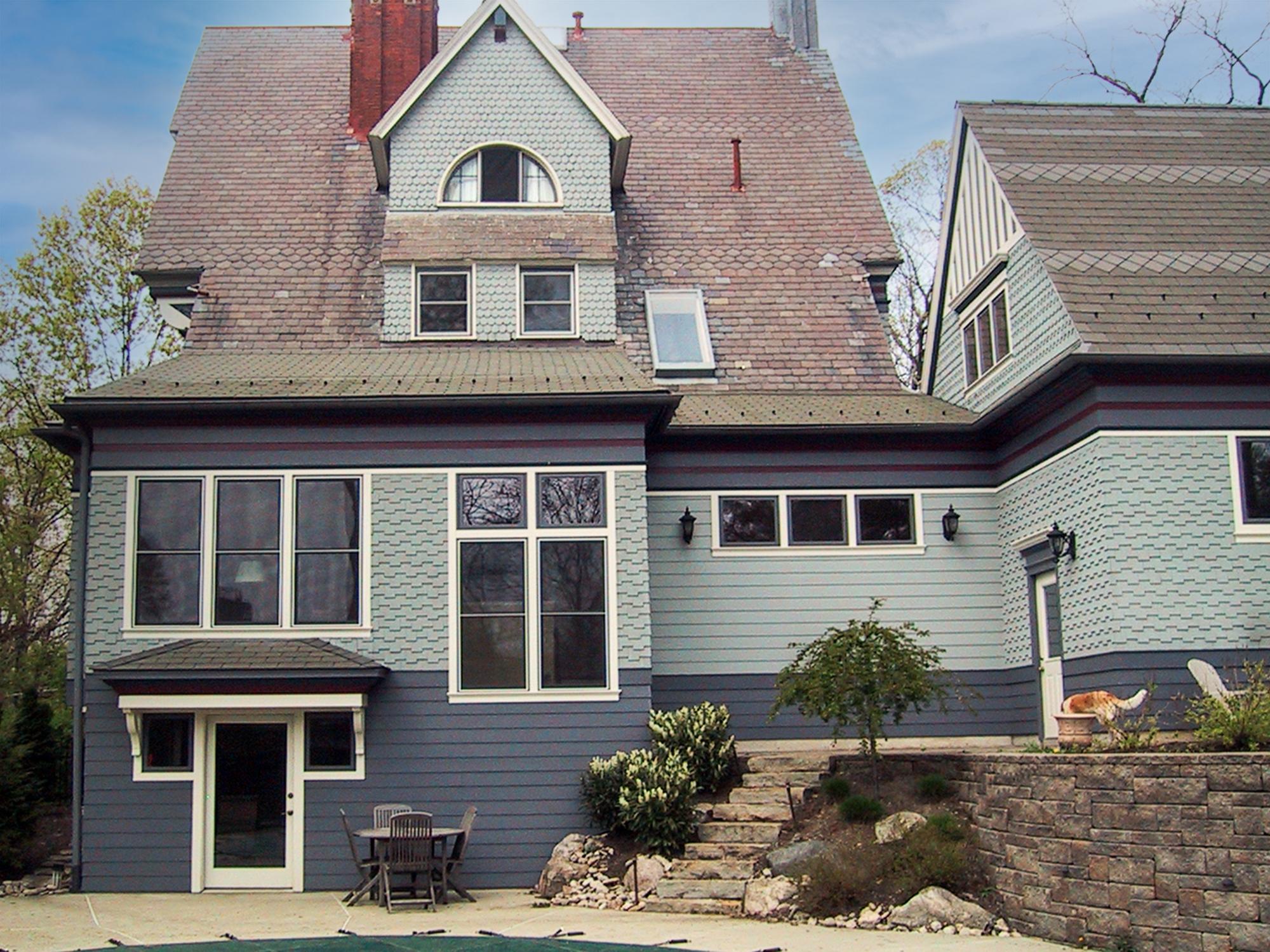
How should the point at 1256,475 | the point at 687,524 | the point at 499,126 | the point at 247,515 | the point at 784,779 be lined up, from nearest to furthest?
the point at 1256,475
the point at 784,779
the point at 247,515
the point at 687,524
the point at 499,126

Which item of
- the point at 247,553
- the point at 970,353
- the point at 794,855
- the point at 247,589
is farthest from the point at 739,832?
the point at 970,353

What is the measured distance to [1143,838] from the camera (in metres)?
10.7

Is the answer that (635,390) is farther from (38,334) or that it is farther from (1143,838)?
(38,334)

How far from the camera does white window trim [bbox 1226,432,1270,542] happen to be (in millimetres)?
14375

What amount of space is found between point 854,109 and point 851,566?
10.2m

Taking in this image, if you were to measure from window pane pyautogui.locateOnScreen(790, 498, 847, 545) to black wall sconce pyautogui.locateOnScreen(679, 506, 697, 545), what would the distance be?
128cm

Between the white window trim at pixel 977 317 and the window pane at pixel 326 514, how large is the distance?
318 inches

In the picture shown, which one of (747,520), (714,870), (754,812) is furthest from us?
(747,520)

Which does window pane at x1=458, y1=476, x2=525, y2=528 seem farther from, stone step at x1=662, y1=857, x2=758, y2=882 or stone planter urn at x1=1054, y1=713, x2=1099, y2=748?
stone planter urn at x1=1054, y1=713, x2=1099, y2=748

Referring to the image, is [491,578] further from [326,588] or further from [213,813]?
[213,813]

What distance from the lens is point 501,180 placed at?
1923 cm

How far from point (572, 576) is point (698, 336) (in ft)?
15.9

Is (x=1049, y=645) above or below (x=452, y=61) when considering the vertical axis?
below

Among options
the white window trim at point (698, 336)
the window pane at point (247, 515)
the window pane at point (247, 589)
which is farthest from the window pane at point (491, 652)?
the white window trim at point (698, 336)
